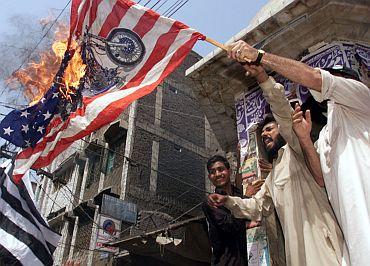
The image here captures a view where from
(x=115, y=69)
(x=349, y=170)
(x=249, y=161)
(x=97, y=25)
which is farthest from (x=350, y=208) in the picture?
(x=97, y=25)

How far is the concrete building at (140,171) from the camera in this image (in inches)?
640

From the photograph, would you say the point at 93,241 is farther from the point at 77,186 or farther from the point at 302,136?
the point at 302,136

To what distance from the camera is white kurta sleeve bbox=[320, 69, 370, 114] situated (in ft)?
7.64

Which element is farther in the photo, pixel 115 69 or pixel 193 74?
pixel 193 74

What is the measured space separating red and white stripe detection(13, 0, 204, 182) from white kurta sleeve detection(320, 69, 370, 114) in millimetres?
2028

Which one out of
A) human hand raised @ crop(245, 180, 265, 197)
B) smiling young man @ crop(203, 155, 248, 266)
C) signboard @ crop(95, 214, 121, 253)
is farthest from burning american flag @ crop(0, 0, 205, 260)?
signboard @ crop(95, 214, 121, 253)

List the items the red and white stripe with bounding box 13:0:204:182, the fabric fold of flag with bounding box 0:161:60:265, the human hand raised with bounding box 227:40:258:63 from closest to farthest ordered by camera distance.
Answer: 1. the human hand raised with bounding box 227:40:258:63
2. the red and white stripe with bounding box 13:0:204:182
3. the fabric fold of flag with bounding box 0:161:60:265

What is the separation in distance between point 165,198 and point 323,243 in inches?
609

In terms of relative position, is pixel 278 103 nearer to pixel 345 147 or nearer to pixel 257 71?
pixel 257 71

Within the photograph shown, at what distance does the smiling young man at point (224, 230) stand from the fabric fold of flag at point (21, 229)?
384 cm

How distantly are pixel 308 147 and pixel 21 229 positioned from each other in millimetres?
5603

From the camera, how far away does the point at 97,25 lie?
179 inches

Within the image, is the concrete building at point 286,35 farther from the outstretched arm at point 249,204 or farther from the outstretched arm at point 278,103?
the outstretched arm at point 249,204

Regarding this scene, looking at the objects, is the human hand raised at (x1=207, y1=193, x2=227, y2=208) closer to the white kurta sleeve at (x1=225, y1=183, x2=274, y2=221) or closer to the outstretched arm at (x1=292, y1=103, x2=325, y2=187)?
the white kurta sleeve at (x1=225, y1=183, x2=274, y2=221)
